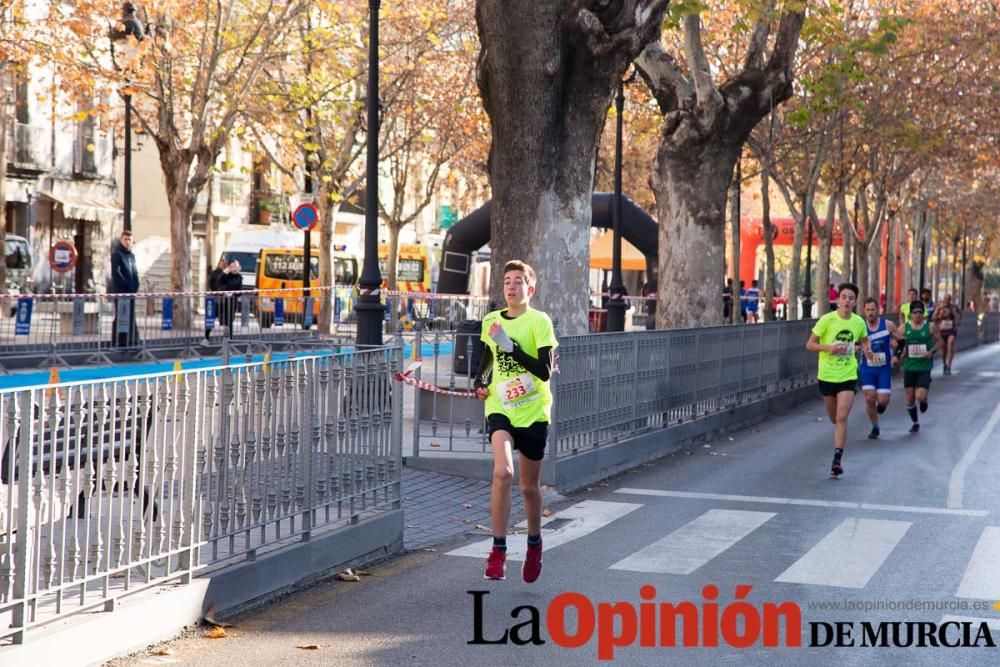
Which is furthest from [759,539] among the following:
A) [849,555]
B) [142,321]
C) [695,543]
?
[142,321]

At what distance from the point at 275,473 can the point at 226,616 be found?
914 millimetres

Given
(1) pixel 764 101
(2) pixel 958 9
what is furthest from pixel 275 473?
(2) pixel 958 9

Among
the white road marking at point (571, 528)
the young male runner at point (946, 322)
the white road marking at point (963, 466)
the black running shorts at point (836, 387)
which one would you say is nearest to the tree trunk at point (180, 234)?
the young male runner at point (946, 322)

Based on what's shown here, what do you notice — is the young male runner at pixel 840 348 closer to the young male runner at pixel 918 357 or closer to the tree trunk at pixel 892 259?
the young male runner at pixel 918 357

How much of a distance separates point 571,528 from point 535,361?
2.62m

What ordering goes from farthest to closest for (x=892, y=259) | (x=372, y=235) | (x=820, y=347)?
(x=892, y=259)
(x=820, y=347)
(x=372, y=235)

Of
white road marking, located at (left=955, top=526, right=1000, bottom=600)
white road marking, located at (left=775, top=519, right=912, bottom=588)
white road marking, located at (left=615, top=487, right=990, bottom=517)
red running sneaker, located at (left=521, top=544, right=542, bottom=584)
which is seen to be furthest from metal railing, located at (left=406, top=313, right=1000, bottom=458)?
red running sneaker, located at (left=521, top=544, right=542, bottom=584)

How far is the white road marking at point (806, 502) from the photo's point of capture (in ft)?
40.5

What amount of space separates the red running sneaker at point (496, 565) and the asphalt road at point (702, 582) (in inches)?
2.5

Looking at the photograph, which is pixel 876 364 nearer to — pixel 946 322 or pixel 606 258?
pixel 946 322

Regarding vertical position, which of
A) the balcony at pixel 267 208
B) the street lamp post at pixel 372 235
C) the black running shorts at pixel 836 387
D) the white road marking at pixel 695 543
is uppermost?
the balcony at pixel 267 208

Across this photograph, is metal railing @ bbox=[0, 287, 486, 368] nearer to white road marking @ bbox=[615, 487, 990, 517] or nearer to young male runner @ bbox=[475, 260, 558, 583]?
white road marking @ bbox=[615, 487, 990, 517]

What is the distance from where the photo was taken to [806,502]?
12.8m

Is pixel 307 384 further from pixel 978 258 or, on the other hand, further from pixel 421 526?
pixel 978 258
